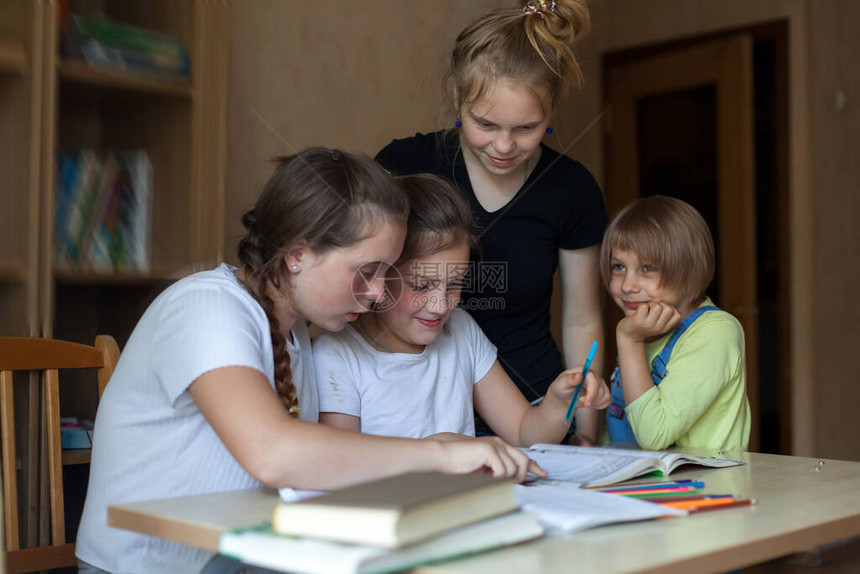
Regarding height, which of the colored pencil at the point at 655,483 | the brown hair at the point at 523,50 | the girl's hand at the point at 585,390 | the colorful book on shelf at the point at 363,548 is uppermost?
the brown hair at the point at 523,50

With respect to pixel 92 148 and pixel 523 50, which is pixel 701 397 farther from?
pixel 92 148

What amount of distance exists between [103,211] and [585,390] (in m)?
1.06

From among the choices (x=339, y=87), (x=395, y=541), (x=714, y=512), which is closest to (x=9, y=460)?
(x=395, y=541)

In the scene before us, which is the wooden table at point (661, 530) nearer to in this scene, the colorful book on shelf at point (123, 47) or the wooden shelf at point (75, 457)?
the wooden shelf at point (75, 457)

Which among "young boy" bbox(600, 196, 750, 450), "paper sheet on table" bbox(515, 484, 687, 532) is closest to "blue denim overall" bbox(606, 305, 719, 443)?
"young boy" bbox(600, 196, 750, 450)

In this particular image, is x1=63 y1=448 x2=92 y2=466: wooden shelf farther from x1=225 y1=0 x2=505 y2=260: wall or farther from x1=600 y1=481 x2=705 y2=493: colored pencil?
x1=600 y1=481 x2=705 y2=493: colored pencil

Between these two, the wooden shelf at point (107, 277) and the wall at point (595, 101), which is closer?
the wooden shelf at point (107, 277)

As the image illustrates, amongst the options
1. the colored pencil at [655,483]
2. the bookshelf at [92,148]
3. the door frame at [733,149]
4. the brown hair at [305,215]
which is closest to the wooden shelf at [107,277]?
the bookshelf at [92,148]

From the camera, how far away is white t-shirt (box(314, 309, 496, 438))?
136 centimetres

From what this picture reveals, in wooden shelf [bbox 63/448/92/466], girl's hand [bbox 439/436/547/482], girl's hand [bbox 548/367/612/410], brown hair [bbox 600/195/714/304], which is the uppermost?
brown hair [bbox 600/195/714/304]

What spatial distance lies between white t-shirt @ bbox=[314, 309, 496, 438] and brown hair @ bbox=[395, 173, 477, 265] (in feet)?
0.54

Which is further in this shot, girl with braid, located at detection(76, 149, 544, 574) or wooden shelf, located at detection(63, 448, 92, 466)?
wooden shelf, located at detection(63, 448, 92, 466)

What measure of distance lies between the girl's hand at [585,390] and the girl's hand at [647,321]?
215 mm

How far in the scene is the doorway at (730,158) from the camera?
3324 millimetres
